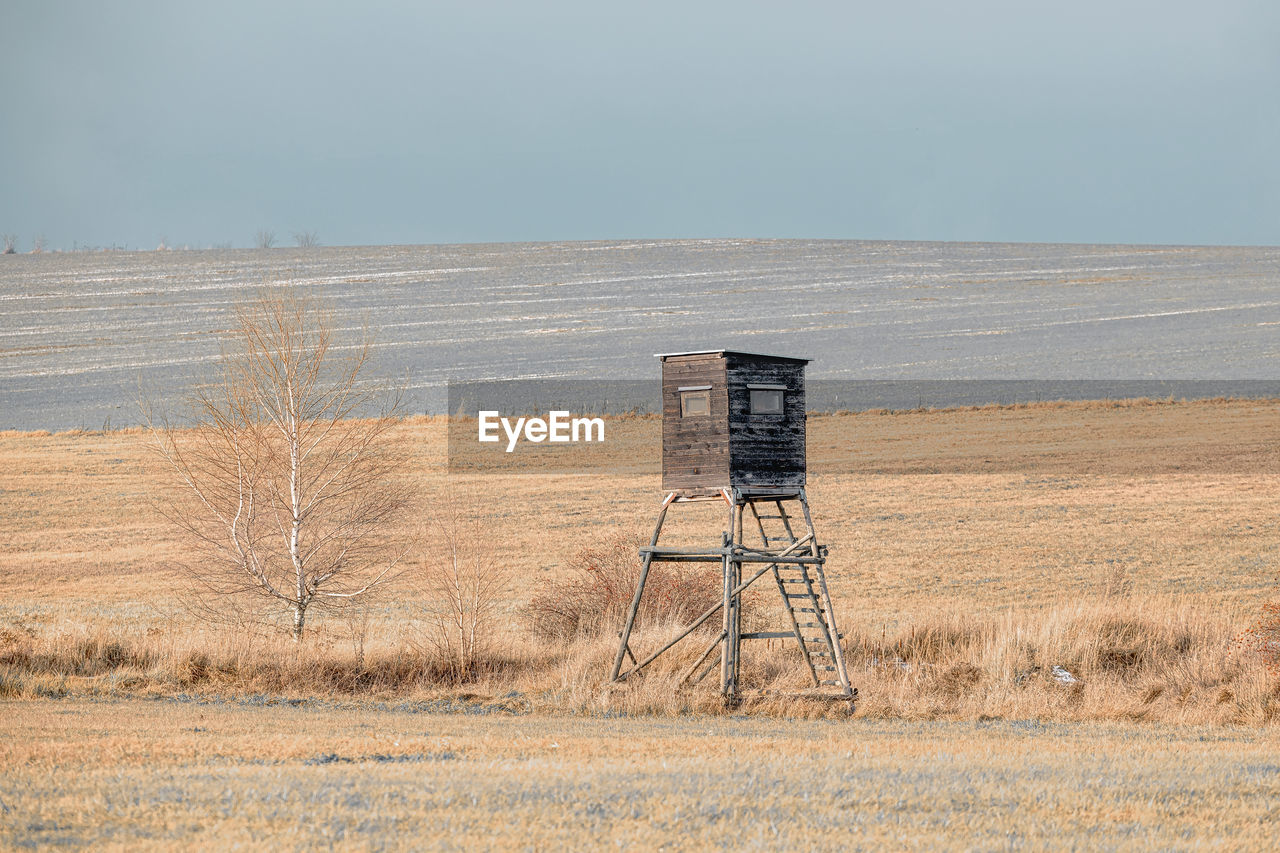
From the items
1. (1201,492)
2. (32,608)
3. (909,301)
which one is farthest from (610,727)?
(909,301)

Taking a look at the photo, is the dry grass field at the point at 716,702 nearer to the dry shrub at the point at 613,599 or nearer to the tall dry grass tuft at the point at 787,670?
the tall dry grass tuft at the point at 787,670

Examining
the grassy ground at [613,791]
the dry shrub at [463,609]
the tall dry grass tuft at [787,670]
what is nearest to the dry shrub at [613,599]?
the tall dry grass tuft at [787,670]

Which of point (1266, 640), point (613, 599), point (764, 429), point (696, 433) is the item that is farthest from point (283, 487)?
point (1266, 640)

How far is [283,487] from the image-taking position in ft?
101

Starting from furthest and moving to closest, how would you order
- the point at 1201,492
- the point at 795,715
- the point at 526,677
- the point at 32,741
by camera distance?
the point at 1201,492 < the point at 526,677 < the point at 795,715 < the point at 32,741

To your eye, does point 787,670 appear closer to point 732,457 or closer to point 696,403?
point 732,457

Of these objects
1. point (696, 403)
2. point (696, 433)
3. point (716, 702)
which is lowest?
point (716, 702)

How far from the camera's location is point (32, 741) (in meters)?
14.6

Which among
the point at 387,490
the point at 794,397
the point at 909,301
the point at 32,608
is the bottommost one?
the point at 32,608

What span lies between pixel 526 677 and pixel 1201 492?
3221 cm

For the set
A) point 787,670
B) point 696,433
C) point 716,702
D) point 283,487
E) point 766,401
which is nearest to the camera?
point 716,702

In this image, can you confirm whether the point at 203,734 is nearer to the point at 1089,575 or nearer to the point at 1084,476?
the point at 1089,575

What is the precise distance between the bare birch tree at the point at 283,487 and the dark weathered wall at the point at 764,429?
1012 centimetres

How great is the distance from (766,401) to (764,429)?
523mm
